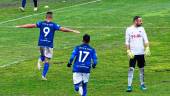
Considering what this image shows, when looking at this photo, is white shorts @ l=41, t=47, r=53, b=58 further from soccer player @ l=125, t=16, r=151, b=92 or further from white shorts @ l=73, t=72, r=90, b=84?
white shorts @ l=73, t=72, r=90, b=84

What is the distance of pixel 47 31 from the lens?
949 inches

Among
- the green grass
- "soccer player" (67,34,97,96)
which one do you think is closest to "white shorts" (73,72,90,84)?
"soccer player" (67,34,97,96)

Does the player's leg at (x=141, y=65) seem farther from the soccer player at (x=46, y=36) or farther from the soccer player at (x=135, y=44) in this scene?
the soccer player at (x=46, y=36)

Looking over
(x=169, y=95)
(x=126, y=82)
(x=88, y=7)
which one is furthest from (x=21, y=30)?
(x=169, y=95)

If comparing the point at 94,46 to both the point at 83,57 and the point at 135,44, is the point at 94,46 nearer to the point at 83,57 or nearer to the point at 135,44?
the point at 135,44

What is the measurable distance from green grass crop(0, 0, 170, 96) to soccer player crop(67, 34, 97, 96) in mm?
1613

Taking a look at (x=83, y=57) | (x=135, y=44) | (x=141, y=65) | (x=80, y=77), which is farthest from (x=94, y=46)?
(x=83, y=57)

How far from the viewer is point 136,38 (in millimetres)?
21828

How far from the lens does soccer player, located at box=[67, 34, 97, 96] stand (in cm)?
1978

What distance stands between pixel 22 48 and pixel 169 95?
42.3ft

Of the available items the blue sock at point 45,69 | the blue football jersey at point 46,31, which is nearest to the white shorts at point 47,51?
the blue football jersey at point 46,31

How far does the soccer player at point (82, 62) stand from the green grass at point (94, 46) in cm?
161

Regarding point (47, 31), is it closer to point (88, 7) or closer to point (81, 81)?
point (81, 81)

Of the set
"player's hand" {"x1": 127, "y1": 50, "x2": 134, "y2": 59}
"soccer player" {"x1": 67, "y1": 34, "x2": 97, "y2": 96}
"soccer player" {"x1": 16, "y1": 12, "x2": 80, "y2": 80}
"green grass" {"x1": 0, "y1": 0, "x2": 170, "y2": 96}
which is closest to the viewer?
"soccer player" {"x1": 67, "y1": 34, "x2": 97, "y2": 96}
